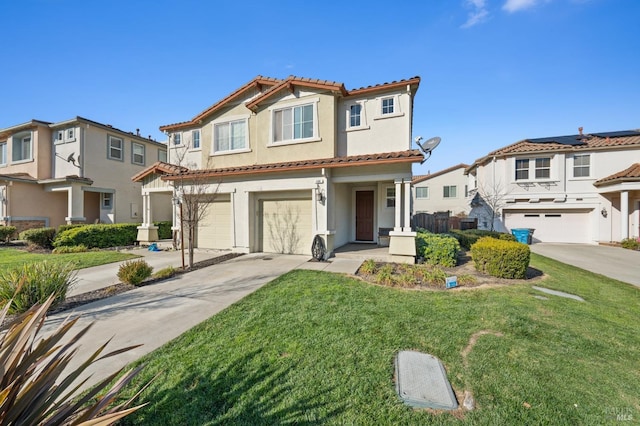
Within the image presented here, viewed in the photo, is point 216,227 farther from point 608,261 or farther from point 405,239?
point 608,261

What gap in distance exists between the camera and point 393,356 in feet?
10.9

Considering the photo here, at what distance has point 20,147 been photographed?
17.8 metres

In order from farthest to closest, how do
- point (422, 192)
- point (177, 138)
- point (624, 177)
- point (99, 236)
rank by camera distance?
point (422, 192) < point (177, 138) < point (624, 177) < point (99, 236)

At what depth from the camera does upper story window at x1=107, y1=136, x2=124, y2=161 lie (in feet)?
57.4

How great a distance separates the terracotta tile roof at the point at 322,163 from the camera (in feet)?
28.0

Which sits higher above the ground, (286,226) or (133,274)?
(286,226)

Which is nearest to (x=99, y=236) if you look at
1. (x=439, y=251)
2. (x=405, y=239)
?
(x=405, y=239)

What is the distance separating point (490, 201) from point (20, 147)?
109 ft

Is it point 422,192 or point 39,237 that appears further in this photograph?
point 422,192

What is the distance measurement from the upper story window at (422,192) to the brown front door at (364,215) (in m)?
19.4

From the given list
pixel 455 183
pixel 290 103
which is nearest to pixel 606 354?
pixel 290 103

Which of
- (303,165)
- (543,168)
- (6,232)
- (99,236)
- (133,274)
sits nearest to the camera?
(133,274)

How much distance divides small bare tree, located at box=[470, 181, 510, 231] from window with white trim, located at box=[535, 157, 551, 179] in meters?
2.15

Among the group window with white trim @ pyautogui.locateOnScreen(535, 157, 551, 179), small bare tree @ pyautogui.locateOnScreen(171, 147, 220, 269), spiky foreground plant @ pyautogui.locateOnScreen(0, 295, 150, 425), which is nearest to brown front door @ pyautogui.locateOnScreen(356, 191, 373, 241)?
small bare tree @ pyautogui.locateOnScreen(171, 147, 220, 269)
